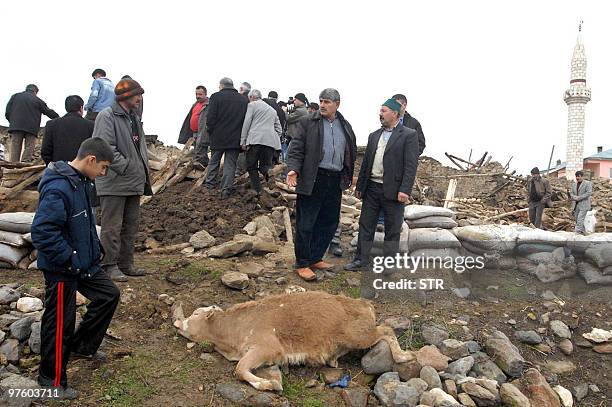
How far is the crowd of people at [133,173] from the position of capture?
332 cm

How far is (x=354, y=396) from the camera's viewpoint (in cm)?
379

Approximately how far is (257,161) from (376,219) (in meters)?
2.90

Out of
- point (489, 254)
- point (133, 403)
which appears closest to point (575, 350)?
point (489, 254)

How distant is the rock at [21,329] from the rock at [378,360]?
9.43 feet

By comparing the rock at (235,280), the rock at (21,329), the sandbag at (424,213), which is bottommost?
the rock at (21,329)

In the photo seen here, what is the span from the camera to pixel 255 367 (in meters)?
3.81

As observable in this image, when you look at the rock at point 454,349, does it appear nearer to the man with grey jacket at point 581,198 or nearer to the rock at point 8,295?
the rock at point 8,295

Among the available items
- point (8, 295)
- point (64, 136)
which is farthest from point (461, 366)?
point (64, 136)

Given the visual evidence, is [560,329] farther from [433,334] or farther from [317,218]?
[317,218]

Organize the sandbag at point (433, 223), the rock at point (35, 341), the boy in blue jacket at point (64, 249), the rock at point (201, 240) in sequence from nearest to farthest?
the boy in blue jacket at point (64, 249), the rock at point (35, 341), the rock at point (201, 240), the sandbag at point (433, 223)

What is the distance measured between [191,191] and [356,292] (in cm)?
434

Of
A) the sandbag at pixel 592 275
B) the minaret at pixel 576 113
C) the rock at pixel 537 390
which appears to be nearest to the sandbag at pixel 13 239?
the rock at pixel 537 390

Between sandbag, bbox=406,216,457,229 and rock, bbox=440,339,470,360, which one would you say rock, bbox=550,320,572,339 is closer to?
rock, bbox=440,339,470,360

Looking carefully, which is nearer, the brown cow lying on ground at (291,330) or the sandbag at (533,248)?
the brown cow lying on ground at (291,330)
